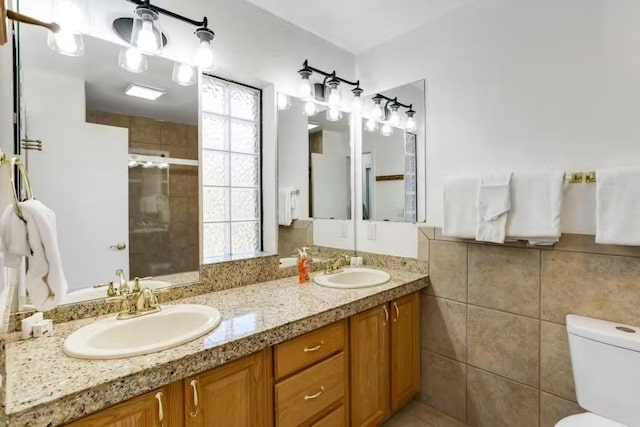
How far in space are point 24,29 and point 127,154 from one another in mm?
552

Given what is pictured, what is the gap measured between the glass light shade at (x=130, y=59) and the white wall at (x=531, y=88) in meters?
1.64

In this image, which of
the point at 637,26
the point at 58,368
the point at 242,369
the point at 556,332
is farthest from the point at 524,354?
the point at 58,368

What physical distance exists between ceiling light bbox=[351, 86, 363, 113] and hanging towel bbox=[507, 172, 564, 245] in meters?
1.26

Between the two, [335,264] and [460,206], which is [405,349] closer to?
[335,264]

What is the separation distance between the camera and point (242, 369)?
46.5 inches

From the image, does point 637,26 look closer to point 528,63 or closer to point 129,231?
point 528,63

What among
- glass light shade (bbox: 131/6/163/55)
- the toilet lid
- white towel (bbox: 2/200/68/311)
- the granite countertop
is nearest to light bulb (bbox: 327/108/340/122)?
glass light shade (bbox: 131/6/163/55)

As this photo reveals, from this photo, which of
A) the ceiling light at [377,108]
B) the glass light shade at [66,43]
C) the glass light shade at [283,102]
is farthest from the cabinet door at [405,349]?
the glass light shade at [66,43]

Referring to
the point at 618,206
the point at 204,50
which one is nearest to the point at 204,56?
the point at 204,50

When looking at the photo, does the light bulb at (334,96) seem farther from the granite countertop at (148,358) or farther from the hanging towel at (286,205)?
the granite countertop at (148,358)

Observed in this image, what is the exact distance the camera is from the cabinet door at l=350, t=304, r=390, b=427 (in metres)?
1.63

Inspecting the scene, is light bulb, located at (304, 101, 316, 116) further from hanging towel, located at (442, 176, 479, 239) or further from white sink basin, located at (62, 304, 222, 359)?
white sink basin, located at (62, 304, 222, 359)

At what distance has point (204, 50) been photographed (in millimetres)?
1592

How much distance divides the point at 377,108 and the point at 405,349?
5.48 ft
